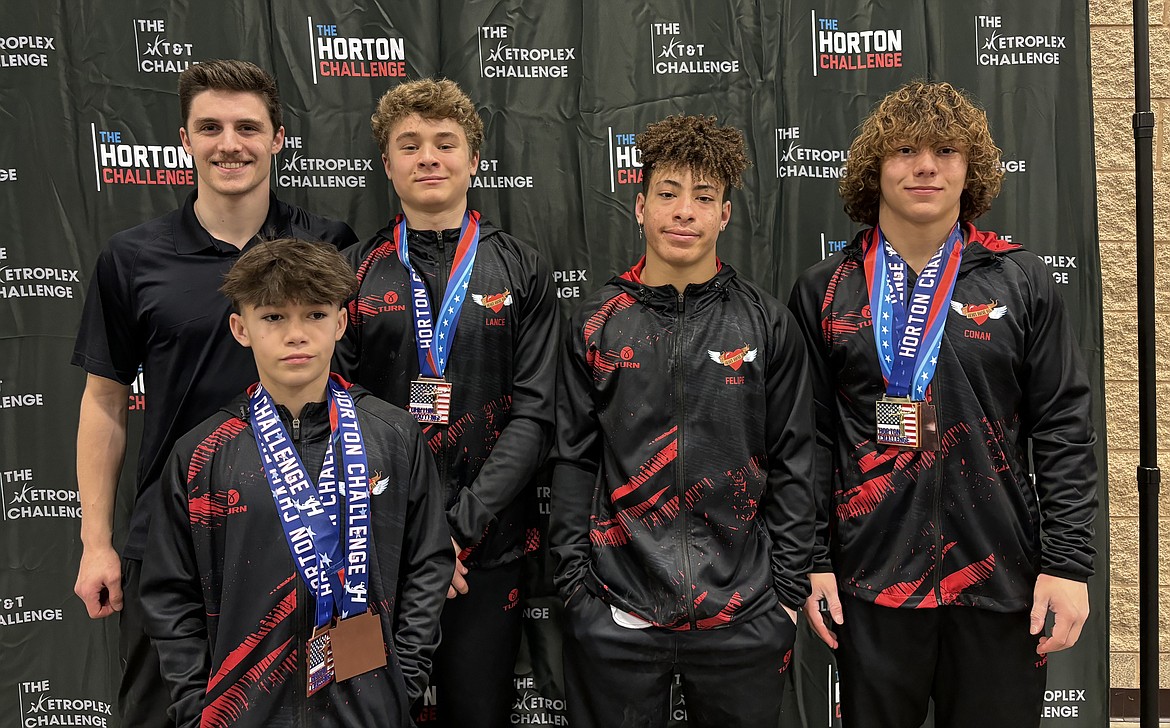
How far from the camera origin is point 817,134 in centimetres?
305

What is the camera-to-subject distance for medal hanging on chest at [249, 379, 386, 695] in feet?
6.29

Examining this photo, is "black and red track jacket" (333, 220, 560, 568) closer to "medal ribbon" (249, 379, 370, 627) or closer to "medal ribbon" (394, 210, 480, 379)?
"medal ribbon" (394, 210, 480, 379)

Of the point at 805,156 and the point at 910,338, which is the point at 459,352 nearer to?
the point at 910,338

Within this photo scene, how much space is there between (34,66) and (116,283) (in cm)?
124

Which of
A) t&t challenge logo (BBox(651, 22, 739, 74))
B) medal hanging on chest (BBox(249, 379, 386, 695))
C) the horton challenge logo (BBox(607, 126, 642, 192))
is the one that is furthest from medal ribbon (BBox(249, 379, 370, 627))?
t&t challenge logo (BBox(651, 22, 739, 74))

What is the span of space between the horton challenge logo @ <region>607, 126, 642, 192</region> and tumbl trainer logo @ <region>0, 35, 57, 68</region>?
2.03 m

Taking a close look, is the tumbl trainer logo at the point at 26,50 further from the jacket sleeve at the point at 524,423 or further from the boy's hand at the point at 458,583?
the boy's hand at the point at 458,583

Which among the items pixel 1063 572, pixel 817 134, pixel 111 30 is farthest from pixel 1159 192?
pixel 111 30

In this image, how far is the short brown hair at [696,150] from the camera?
7.48 feet

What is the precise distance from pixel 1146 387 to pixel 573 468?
1.97 metres

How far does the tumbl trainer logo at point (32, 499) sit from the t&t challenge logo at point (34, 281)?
2.18 feet

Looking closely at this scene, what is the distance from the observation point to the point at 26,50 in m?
3.03

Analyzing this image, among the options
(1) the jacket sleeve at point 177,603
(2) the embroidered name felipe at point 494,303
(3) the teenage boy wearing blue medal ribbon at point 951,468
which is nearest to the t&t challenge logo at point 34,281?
(1) the jacket sleeve at point 177,603

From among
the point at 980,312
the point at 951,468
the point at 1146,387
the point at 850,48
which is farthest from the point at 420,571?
the point at 1146,387
